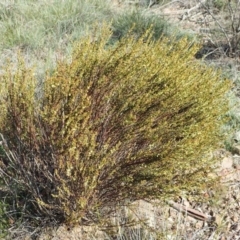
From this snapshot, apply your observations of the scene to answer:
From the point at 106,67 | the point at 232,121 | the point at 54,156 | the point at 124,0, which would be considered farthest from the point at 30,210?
the point at 124,0

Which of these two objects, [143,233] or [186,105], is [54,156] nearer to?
[143,233]

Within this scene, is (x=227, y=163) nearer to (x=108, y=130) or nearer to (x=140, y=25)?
(x=108, y=130)

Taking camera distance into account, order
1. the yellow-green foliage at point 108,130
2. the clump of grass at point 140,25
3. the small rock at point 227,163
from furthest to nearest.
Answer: the clump of grass at point 140,25 → the small rock at point 227,163 → the yellow-green foliage at point 108,130

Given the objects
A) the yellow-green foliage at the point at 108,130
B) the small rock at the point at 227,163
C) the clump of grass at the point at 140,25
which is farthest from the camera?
the clump of grass at the point at 140,25

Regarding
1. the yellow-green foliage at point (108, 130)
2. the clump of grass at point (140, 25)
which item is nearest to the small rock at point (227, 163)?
the yellow-green foliage at point (108, 130)

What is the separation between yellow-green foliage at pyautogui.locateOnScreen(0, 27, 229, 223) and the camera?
8.25 feet

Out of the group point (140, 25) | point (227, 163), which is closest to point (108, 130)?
point (227, 163)

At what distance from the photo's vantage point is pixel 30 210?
2.80m

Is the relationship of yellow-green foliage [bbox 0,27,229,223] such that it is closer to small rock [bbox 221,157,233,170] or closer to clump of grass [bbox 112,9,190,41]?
small rock [bbox 221,157,233,170]

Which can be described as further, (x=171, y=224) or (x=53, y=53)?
(x=53, y=53)

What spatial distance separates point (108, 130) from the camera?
8.68 feet

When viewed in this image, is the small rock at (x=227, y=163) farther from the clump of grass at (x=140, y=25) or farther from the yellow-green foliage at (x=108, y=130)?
the clump of grass at (x=140, y=25)

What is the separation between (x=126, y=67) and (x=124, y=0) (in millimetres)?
3272

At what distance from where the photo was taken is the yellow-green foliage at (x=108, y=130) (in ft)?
8.25
